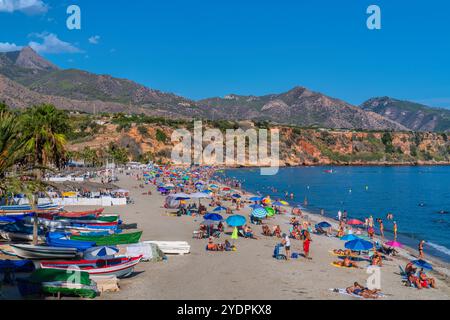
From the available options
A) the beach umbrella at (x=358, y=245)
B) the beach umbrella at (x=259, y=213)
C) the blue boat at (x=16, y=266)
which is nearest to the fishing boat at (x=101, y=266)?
the blue boat at (x=16, y=266)

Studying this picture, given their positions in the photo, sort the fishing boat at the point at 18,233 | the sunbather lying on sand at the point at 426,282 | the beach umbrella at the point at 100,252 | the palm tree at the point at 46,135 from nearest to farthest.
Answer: the beach umbrella at the point at 100,252
the sunbather lying on sand at the point at 426,282
the palm tree at the point at 46,135
the fishing boat at the point at 18,233

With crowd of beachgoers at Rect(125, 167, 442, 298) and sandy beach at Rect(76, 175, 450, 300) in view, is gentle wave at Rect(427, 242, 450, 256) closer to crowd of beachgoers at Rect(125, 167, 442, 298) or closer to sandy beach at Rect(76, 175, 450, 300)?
crowd of beachgoers at Rect(125, 167, 442, 298)

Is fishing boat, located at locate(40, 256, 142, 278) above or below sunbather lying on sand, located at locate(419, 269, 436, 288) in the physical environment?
above

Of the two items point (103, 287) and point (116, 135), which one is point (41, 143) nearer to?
point (103, 287)

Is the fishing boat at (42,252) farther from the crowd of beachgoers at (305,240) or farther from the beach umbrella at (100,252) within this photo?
the crowd of beachgoers at (305,240)

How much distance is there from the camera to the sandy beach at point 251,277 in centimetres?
1540

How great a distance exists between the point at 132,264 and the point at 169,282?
1.67 meters

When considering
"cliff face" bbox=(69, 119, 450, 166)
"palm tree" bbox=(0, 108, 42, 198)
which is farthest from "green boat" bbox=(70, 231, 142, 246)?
"cliff face" bbox=(69, 119, 450, 166)

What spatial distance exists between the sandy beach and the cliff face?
90.8 metres

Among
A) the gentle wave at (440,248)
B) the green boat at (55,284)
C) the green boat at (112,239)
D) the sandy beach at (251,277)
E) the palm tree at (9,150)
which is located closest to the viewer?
the palm tree at (9,150)

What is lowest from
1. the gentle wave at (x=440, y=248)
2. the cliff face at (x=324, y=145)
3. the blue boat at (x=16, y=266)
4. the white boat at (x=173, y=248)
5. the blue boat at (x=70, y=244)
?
the gentle wave at (x=440, y=248)

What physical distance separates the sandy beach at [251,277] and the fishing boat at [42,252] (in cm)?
283

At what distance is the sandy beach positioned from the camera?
15398 mm
